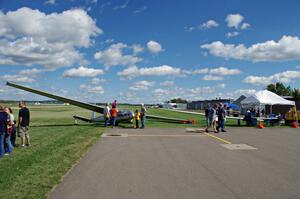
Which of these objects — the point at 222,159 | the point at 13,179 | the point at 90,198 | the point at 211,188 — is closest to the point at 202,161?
the point at 222,159

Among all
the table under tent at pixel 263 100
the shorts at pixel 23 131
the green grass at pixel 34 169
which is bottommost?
the green grass at pixel 34 169

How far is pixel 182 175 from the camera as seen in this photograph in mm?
6543

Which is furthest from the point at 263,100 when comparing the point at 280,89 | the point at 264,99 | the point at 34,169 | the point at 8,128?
the point at 280,89

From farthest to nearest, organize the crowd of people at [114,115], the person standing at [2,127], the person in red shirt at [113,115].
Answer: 1. the person in red shirt at [113,115]
2. the crowd of people at [114,115]
3. the person standing at [2,127]

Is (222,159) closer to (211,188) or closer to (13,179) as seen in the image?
(211,188)

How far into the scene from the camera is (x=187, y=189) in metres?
5.41

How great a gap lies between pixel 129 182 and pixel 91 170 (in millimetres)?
1475

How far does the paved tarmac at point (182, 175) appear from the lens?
517 centimetres

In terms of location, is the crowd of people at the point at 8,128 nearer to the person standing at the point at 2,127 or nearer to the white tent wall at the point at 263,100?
the person standing at the point at 2,127

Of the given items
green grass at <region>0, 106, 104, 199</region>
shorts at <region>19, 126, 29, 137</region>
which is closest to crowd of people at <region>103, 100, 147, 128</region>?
shorts at <region>19, 126, 29, 137</region>

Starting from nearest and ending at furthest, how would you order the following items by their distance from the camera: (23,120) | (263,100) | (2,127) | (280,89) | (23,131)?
(2,127)
(23,120)
(23,131)
(263,100)
(280,89)

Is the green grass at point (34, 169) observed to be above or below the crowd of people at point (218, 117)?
below

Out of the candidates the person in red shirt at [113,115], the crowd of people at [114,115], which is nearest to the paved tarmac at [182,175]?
the crowd of people at [114,115]

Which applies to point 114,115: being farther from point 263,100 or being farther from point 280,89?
point 280,89
